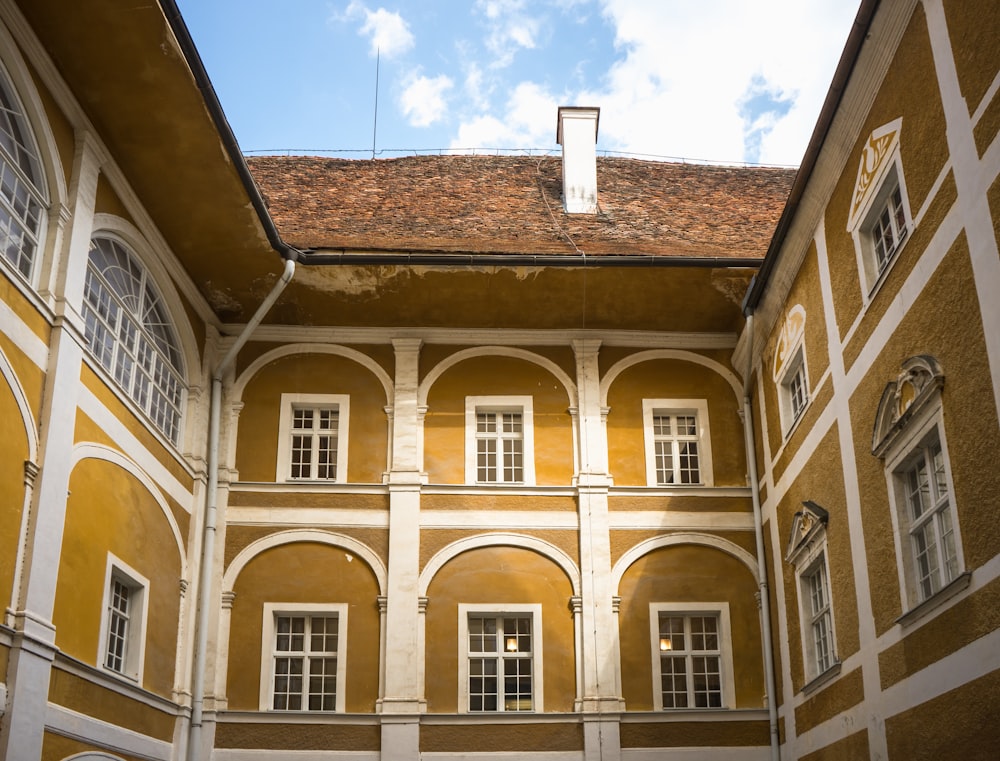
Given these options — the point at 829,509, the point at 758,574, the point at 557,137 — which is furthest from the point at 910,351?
the point at 557,137

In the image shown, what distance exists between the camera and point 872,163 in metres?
12.4

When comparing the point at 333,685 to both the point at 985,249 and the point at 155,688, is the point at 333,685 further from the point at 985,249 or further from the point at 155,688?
the point at 985,249

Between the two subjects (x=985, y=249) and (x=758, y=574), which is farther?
(x=758, y=574)

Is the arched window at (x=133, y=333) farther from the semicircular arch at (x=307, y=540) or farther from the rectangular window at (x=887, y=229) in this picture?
the rectangular window at (x=887, y=229)

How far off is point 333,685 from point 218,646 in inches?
65.3

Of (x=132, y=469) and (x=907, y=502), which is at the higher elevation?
(x=132, y=469)

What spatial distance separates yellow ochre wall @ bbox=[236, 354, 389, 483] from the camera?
18.1m

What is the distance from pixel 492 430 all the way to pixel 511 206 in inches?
156

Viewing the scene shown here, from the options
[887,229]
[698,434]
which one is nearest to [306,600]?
[698,434]

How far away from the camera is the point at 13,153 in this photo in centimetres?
1247

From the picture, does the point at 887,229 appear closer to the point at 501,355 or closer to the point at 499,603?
the point at 501,355

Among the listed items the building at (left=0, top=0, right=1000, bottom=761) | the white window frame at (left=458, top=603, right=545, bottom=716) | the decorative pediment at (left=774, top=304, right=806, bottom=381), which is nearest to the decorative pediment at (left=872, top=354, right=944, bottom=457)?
the building at (left=0, top=0, right=1000, bottom=761)

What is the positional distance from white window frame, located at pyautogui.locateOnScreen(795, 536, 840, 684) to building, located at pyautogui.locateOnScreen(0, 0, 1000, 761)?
77mm

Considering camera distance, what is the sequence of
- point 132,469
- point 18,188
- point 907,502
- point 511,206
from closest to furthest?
point 907,502 < point 18,188 < point 132,469 < point 511,206
